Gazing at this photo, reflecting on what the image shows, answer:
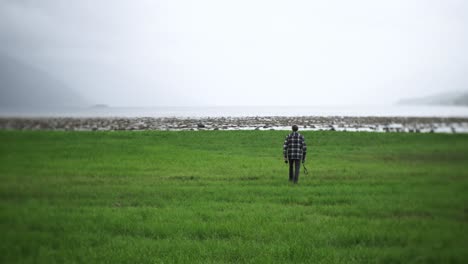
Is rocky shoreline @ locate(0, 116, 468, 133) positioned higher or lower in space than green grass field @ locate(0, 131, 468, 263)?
higher

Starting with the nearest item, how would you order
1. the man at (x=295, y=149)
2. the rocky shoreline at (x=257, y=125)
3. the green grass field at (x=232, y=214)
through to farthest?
the green grass field at (x=232, y=214)
the man at (x=295, y=149)
the rocky shoreline at (x=257, y=125)

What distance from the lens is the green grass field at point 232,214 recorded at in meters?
6.95

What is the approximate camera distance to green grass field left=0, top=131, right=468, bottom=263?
6.95 m

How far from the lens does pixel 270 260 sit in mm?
6715

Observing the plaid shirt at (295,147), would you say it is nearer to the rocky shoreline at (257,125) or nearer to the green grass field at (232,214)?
the green grass field at (232,214)

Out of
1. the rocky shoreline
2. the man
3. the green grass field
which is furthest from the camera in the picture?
the rocky shoreline

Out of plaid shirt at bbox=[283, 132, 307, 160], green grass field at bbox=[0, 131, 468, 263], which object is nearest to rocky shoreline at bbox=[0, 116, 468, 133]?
green grass field at bbox=[0, 131, 468, 263]

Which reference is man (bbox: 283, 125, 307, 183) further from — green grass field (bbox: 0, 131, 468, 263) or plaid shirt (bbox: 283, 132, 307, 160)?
green grass field (bbox: 0, 131, 468, 263)

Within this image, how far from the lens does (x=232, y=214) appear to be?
32.1 ft

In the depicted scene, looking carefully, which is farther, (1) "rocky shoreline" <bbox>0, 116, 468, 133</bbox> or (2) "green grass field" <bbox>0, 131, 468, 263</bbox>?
(1) "rocky shoreline" <bbox>0, 116, 468, 133</bbox>

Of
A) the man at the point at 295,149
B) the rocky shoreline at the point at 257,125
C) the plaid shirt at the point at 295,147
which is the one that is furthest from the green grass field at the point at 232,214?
the rocky shoreline at the point at 257,125

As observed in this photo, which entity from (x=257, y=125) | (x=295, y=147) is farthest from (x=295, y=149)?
(x=257, y=125)

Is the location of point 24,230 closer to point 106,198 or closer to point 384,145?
point 106,198

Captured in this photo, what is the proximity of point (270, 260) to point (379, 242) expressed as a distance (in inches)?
105
